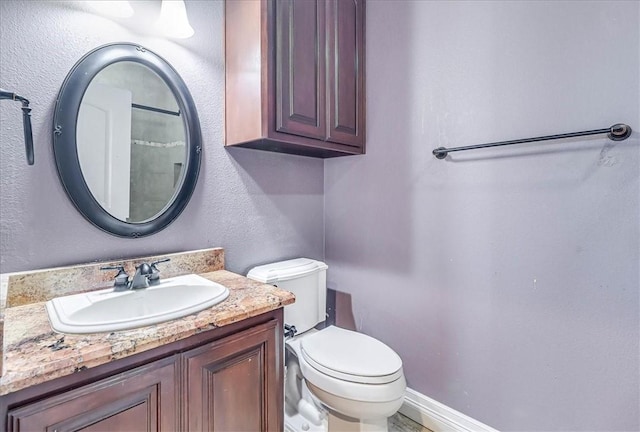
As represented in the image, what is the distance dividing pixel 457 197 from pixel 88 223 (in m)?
1.50

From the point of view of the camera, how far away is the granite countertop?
2.08 ft

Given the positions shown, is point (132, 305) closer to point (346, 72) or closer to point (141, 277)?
point (141, 277)

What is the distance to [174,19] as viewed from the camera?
1249 mm

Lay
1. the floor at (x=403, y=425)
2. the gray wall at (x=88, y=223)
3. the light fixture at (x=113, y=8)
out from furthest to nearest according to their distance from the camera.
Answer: the floor at (x=403, y=425) → the light fixture at (x=113, y=8) → the gray wall at (x=88, y=223)

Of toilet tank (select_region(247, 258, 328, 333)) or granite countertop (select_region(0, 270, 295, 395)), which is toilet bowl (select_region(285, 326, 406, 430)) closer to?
toilet tank (select_region(247, 258, 328, 333))

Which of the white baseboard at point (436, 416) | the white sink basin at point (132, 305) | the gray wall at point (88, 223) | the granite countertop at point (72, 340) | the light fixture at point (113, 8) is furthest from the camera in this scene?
the white baseboard at point (436, 416)

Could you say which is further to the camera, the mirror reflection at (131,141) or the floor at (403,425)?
the floor at (403,425)

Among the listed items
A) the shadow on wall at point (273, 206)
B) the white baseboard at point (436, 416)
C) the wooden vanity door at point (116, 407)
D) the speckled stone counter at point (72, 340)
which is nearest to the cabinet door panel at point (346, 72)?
the shadow on wall at point (273, 206)

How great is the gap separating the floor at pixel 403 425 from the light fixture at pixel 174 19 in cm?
203

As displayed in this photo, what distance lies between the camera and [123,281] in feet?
3.49

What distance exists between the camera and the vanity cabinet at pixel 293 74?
129 cm

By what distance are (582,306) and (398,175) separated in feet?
3.00

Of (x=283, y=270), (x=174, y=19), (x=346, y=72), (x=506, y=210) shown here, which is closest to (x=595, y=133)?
(x=506, y=210)

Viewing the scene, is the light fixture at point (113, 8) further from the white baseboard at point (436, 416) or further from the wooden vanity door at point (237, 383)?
the white baseboard at point (436, 416)
